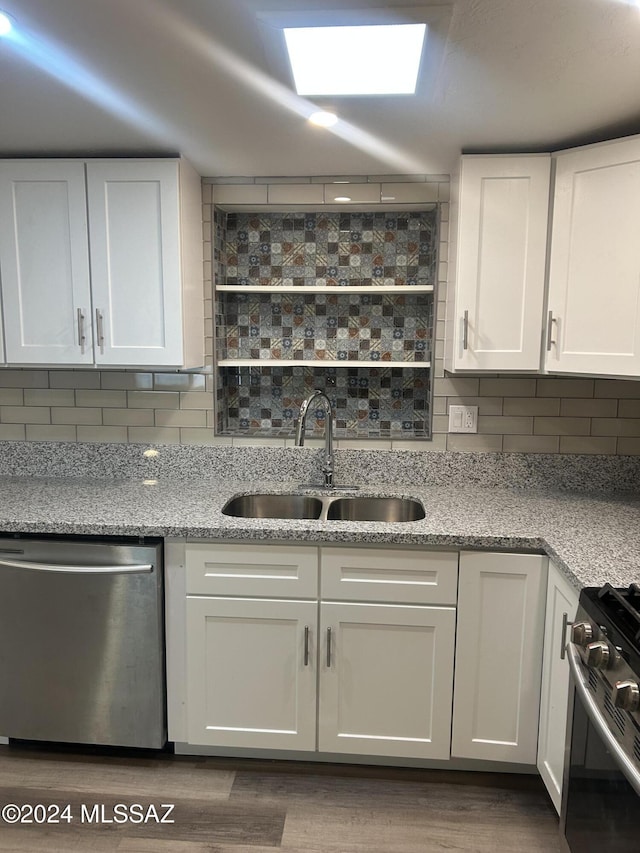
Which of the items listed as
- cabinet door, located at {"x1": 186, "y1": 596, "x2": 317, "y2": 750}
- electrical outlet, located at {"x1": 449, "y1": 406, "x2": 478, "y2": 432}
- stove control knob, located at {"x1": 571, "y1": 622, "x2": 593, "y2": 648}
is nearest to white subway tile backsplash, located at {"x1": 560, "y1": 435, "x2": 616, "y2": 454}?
electrical outlet, located at {"x1": 449, "y1": 406, "x2": 478, "y2": 432}

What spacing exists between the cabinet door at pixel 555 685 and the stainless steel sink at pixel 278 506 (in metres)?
0.92

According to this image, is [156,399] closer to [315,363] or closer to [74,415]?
[74,415]

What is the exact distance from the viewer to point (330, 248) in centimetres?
245

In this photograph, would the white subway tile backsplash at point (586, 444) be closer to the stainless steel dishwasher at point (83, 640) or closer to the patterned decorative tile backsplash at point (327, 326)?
the patterned decorative tile backsplash at point (327, 326)

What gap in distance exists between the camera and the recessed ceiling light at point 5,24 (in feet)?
3.93

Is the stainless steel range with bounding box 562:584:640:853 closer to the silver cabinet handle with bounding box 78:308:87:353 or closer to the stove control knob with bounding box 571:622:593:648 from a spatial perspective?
the stove control knob with bounding box 571:622:593:648

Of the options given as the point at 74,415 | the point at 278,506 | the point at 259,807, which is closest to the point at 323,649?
the point at 259,807

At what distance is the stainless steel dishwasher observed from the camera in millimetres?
1864

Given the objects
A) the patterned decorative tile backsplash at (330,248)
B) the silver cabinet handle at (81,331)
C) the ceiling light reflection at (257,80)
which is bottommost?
the silver cabinet handle at (81,331)

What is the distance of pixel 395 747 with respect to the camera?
1892 millimetres

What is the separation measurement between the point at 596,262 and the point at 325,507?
4.25ft

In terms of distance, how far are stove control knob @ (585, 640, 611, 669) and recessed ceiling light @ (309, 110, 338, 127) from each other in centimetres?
155

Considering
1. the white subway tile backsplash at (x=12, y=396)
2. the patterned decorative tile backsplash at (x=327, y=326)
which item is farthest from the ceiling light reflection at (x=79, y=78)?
the white subway tile backsplash at (x=12, y=396)

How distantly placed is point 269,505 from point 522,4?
5.80ft
